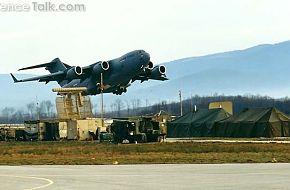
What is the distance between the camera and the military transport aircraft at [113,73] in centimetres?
8419

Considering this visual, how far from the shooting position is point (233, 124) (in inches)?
2857

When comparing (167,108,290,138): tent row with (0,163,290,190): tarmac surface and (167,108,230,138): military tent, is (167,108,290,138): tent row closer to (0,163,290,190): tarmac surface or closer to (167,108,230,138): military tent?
(167,108,230,138): military tent

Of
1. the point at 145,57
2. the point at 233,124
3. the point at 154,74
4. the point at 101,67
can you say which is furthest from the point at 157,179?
the point at 154,74

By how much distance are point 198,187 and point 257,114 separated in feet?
177

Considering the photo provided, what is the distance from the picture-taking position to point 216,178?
21.4 m

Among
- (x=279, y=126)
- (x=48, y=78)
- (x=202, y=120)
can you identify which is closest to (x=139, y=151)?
(x=279, y=126)

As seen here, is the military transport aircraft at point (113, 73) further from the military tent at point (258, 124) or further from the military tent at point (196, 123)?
the military tent at point (258, 124)

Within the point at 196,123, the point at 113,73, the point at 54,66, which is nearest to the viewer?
the point at 196,123

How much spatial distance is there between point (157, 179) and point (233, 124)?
51780 millimetres

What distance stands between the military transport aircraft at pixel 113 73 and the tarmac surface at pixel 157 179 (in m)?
58.1

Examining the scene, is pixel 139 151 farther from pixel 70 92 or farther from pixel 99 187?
pixel 70 92

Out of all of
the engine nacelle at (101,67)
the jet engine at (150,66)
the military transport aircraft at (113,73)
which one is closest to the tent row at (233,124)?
the military transport aircraft at (113,73)

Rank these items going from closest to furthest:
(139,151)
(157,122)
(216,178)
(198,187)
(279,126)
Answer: (198,187) < (216,178) < (139,151) < (157,122) < (279,126)

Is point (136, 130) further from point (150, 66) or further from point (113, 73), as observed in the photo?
point (150, 66)
